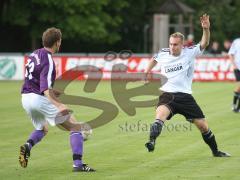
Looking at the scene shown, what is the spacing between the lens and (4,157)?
12.0 metres

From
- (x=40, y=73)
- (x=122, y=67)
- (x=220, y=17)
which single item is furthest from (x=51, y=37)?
(x=220, y=17)

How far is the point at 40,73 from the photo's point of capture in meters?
10.3

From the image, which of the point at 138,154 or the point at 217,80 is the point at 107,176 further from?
the point at 217,80

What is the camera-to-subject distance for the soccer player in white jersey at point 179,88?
1155cm

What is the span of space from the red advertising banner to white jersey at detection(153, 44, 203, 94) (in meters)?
21.3

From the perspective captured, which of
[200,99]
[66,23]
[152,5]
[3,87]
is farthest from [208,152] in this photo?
[152,5]

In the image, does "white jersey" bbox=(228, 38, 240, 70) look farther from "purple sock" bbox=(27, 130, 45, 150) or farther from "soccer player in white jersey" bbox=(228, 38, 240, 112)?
"purple sock" bbox=(27, 130, 45, 150)

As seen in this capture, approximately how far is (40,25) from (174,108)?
3385cm

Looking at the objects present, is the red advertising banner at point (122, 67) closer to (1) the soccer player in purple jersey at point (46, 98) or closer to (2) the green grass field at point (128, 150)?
(2) the green grass field at point (128, 150)

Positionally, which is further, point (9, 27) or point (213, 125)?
point (9, 27)

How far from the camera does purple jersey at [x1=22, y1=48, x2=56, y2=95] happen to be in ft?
33.3

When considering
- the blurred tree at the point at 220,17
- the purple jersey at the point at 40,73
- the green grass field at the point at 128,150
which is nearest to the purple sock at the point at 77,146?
the green grass field at the point at 128,150

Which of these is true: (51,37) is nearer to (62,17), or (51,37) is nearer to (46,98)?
(46,98)

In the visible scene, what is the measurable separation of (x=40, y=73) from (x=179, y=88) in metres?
2.43
